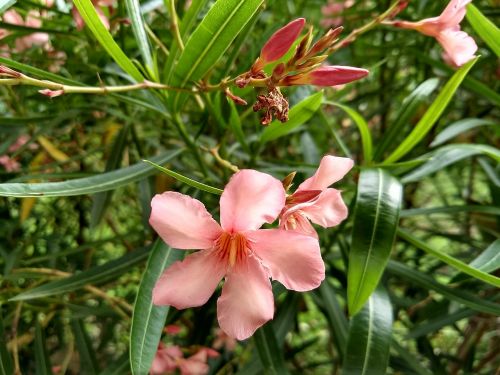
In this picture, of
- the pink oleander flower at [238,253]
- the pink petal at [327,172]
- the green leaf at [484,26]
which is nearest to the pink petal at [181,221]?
the pink oleander flower at [238,253]

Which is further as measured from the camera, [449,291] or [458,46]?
[449,291]

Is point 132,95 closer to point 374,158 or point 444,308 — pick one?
point 374,158

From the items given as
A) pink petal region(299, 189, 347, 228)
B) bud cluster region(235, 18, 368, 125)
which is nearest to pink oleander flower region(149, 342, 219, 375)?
pink petal region(299, 189, 347, 228)

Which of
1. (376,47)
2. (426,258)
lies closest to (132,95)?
(376,47)

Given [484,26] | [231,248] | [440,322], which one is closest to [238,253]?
[231,248]

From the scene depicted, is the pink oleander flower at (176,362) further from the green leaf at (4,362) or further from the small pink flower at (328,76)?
the small pink flower at (328,76)

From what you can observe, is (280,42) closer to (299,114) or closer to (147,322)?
(299,114)
